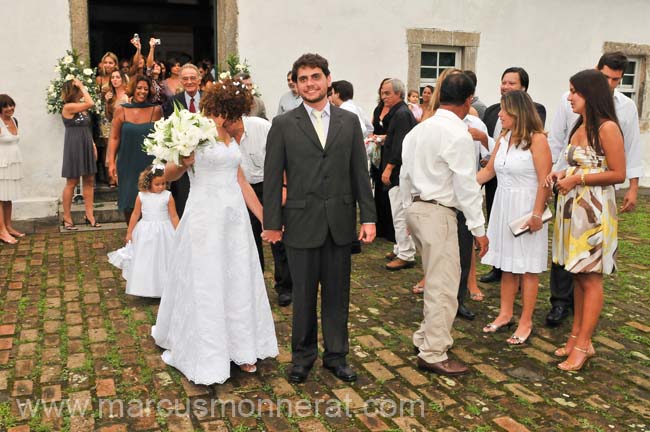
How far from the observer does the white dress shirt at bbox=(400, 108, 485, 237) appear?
13.5ft

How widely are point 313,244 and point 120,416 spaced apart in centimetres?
154

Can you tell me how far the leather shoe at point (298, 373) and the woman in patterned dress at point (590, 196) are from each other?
1818 millimetres

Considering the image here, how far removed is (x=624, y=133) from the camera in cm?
514

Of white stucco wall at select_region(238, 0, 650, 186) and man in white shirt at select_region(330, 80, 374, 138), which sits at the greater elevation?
white stucco wall at select_region(238, 0, 650, 186)

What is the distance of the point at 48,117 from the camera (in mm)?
9258

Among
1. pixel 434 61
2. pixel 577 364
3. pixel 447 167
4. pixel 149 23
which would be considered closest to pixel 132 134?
pixel 447 167

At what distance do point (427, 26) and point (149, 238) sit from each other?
7.61 m

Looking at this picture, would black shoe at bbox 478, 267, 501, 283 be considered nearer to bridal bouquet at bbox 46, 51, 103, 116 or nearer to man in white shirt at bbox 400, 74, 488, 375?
man in white shirt at bbox 400, 74, 488, 375

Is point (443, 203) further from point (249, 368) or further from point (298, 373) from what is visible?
point (249, 368)

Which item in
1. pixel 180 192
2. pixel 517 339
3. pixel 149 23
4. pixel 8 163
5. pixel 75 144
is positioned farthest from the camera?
pixel 149 23

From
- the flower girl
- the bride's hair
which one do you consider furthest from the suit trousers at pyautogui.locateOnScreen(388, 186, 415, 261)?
the bride's hair

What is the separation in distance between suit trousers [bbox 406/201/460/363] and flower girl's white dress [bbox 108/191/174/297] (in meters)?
2.69

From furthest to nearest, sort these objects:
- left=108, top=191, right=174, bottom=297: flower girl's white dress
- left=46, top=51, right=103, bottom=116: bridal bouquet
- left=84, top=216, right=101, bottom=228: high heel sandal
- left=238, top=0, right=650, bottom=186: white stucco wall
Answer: left=238, top=0, right=650, bottom=186: white stucco wall < left=46, top=51, right=103, bottom=116: bridal bouquet < left=84, top=216, right=101, bottom=228: high heel sandal < left=108, top=191, right=174, bottom=297: flower girl's white dress

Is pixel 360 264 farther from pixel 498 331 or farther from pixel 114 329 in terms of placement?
pixel 114 329
